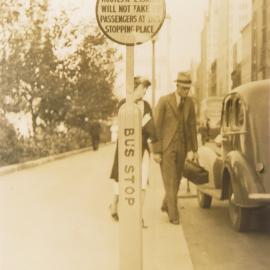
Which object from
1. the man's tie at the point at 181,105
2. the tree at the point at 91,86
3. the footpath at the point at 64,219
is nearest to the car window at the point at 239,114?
the man's tie at the point at 181,105

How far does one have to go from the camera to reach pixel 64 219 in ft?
22.8

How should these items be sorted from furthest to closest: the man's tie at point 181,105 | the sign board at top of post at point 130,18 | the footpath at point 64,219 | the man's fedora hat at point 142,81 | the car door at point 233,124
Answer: the man's tie at point 181,105
the car door at point 233,124
the man's fedora hat at point 142,81
the footpath at point 64,219
the sign board at top of post at point 130,18

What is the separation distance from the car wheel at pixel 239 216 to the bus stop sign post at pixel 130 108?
174 centimetres

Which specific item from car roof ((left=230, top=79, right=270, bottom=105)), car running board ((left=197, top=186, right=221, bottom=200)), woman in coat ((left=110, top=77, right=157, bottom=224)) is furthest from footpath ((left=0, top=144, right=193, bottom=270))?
car roof ((left=230, top=79, right=270, bottom=105))

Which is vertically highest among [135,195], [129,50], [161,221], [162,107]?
[129,50]

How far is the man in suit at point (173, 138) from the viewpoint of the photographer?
24.3 ft

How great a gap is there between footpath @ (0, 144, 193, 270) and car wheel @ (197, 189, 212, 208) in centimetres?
108

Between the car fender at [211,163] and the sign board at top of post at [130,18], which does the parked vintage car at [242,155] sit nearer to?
the car fender at [211,163]

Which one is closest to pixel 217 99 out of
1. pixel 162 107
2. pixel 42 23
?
pixel 162 107

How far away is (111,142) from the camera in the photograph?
253 inches

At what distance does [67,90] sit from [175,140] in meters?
1.32

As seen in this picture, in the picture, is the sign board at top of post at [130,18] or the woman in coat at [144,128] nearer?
→ the sign board at top of post at [130,18]

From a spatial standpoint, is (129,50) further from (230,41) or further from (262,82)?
(262,82)

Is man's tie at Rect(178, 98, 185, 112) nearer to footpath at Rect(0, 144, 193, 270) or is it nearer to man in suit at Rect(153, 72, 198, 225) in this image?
man in suit at Rect(153, 72, 198, 225)
